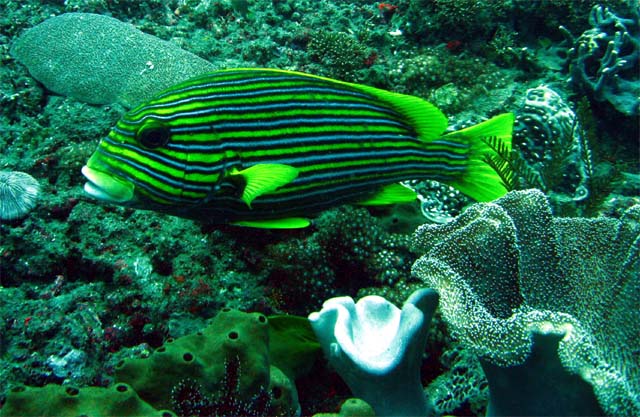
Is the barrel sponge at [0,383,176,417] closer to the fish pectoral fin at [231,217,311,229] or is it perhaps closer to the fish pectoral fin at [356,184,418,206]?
the fish pectoral fin at [231,217,311,229]

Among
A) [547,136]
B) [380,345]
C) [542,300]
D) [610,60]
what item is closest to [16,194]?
[380,345]

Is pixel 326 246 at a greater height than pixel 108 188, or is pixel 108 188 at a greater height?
pixel 108 188

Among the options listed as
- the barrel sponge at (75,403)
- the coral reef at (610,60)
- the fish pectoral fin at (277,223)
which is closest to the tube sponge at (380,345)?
the fish pectoral fin at (277,223)

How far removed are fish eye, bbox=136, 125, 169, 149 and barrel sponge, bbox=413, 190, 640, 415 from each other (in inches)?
53.8

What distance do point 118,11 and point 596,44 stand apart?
6.91 m

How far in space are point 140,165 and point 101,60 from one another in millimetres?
4552

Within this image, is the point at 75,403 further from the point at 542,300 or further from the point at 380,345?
the point at 542,300

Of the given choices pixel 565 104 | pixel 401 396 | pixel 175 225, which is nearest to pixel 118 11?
pixel 175 225

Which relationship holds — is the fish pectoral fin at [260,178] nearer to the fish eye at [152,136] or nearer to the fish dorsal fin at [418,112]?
the fish eye at [152,136]

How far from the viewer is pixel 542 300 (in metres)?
2.17

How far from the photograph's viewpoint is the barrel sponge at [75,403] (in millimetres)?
1816

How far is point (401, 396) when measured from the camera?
228cm

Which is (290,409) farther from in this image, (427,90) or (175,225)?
(427,90)

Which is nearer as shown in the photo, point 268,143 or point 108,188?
point 108,188
